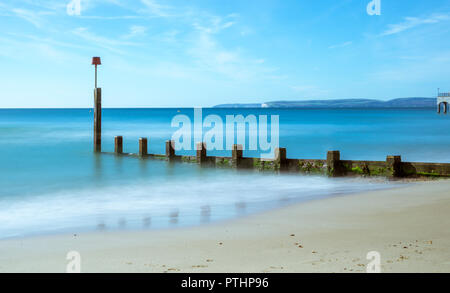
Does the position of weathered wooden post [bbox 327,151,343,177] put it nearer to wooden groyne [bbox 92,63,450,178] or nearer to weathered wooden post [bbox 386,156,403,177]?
wooden groyne [bbox 92,63,450,178]

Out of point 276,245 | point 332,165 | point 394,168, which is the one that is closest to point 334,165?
point 332,165

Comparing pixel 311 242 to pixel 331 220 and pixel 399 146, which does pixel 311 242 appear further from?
pixel 399 146

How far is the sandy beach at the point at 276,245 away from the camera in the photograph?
16.9 ft

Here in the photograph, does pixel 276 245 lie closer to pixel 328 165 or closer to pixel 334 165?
pixel 334 165

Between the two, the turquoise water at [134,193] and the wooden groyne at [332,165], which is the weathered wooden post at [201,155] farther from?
the turquoise water at [134,193]

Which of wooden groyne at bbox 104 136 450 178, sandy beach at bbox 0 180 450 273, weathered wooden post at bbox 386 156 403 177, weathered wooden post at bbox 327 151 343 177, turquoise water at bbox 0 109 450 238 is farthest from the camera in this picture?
weathered wooden post at bbox 327 151 343 177

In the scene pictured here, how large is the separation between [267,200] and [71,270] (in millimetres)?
5769

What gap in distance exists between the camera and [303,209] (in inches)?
351

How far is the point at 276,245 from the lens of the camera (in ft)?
19.9

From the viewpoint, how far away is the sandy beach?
5160mm

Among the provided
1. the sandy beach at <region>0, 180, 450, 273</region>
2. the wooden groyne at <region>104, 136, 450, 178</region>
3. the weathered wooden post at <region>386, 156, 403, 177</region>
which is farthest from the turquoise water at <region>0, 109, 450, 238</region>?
the sandy beach at <region>0, 180, 450, 273</region>

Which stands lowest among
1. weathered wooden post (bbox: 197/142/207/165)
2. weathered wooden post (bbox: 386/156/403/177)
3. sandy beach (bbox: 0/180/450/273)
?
sandy beach (bbox: 0/180/450/273)

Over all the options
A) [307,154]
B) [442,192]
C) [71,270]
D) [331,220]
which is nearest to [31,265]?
[71,270]

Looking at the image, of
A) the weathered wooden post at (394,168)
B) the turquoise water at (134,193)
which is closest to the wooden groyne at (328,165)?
the weathered wooden post at (394,168)
